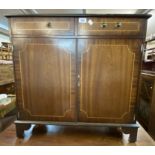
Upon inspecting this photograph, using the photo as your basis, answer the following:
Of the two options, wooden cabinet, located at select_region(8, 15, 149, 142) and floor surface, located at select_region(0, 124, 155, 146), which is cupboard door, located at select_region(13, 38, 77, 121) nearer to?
wooden cabinet, located at select_region(8, 15, 149, 142)

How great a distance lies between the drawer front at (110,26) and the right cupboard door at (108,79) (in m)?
0.08

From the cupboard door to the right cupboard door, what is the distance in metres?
0.12

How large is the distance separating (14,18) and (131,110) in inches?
60.1

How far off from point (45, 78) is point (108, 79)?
0.66 meters

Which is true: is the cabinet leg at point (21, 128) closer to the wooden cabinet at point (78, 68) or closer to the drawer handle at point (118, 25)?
the wooden cabinet at point (78, 68)

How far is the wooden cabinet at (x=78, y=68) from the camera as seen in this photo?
4.19ft

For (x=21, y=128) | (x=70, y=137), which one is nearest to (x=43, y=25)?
(x=21, y=128)

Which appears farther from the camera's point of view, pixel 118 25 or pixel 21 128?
pixel 21 128

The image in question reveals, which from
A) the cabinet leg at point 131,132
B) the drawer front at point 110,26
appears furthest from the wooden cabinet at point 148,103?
the drawer front at point 110,26

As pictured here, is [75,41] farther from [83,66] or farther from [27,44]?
[27,44]

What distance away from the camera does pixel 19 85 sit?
1421 millimetres

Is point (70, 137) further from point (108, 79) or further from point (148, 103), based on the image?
point (148, 103)

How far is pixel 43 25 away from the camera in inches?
51.2

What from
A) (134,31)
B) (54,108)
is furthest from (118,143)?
(134,31)
